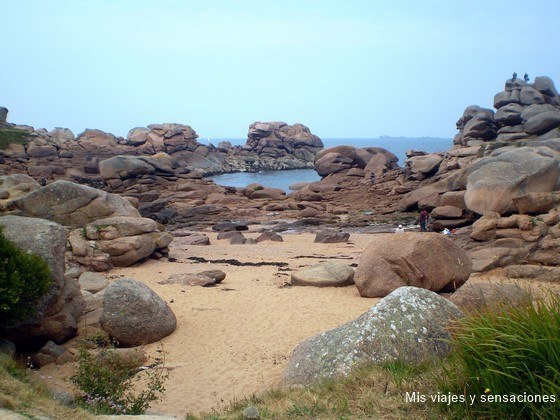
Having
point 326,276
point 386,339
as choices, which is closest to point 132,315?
point 386,339

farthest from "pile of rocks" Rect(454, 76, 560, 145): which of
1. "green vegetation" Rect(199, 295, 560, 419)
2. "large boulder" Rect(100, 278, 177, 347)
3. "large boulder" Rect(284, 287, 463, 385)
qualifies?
"green vegetation" Rect(199, 295, 560, 419)

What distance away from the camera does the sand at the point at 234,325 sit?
956cm

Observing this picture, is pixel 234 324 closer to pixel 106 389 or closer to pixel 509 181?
pixel 106 389

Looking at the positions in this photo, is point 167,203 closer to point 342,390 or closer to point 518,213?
point 518,213

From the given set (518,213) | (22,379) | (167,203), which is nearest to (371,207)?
(167,203)

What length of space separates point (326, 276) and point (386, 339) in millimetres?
9092

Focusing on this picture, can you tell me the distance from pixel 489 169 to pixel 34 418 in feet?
67.0

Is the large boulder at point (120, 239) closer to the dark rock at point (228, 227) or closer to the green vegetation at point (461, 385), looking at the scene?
the dark rock at point (228, 227)

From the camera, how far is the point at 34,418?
569 centimetres

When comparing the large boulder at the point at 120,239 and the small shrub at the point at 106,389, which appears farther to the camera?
the large boulder at the point at 120,239

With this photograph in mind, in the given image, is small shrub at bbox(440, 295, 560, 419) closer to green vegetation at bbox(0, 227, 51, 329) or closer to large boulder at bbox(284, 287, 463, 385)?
large boulder at bbox(284, 287, 463, 385)

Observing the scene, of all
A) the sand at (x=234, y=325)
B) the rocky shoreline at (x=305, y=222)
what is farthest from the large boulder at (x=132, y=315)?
the sand at (x=234, y=325)

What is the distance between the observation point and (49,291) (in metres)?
11.0

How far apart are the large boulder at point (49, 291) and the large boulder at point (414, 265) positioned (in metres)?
7.27
